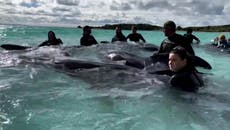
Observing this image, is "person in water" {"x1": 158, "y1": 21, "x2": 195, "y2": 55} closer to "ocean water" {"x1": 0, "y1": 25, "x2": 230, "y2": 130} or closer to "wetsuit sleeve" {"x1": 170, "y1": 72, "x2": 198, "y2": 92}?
"ocean water" {"x1": 0, "y1": 25, "x2": 230, "y2": 130}

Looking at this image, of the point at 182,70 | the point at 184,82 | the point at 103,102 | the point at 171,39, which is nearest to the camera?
the point at 103,102

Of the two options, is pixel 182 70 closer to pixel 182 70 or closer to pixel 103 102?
pixel 182 70

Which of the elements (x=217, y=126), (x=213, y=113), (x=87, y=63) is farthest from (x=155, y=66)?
(x=217, y=126)

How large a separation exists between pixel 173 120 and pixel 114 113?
1061 millimetres

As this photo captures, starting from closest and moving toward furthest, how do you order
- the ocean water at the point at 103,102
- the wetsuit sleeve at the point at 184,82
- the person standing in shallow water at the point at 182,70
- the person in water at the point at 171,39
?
1. the ocean water at the point at 103,102
2. the person standing in shallow water at the point at 182,70
3. the wetsuit sleeve at the point at 184,82
4. the person in water at the point at 171,39

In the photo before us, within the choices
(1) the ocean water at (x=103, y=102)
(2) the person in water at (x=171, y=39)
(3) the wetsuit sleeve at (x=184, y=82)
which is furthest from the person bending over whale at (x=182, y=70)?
(2) the person in water at (x=171, y=39)

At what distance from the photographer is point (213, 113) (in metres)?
6.81

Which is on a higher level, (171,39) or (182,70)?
(171,39)

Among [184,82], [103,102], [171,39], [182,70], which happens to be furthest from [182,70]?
[171,39]

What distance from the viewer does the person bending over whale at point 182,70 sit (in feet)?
24.4

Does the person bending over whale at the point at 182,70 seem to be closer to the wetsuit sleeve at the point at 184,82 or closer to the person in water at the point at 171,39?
the wetsuit sleeve at the point at 184,82

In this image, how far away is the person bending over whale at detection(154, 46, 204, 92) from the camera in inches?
293

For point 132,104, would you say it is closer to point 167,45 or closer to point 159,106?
point 159,106

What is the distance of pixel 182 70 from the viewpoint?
25.1ft
